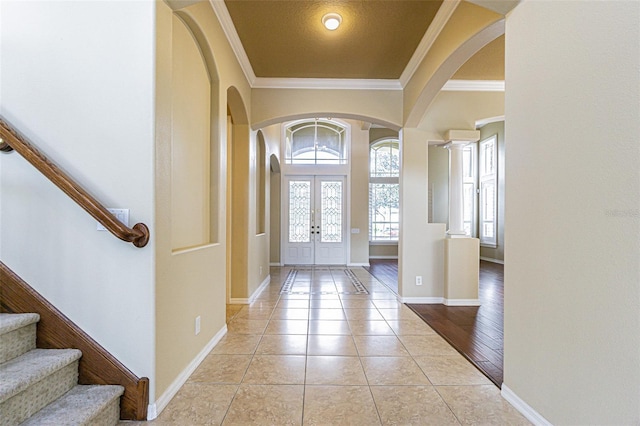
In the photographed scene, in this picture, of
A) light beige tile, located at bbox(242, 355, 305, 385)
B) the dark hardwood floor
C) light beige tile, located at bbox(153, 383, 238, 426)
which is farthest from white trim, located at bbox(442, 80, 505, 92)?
light beige tile, located at bbox(153, 383, 238, 426)

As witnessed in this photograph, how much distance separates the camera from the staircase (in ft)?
4.55

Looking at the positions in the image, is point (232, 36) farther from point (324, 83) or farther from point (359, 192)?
point (359, 192)

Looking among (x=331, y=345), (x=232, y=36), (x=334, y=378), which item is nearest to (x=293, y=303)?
(x=331, y=345)

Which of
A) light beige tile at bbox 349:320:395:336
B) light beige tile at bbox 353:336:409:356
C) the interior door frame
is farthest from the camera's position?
the interior door frame

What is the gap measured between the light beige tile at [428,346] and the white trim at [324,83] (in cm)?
328

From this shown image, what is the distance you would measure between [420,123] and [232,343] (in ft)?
12.0

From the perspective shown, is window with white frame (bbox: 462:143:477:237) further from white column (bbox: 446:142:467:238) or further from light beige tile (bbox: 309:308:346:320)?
light beige tile (bbox: 309:308:346:320)

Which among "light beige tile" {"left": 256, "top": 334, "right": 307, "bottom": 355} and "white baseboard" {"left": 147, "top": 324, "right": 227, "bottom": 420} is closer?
"white baseboard" {"left": 147, "top": 324, "right": 227, "bottom": 420}

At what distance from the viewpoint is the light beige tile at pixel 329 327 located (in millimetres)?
3180

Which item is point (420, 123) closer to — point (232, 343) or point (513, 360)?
point (513, 360)

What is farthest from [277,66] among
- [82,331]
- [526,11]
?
[82,331]

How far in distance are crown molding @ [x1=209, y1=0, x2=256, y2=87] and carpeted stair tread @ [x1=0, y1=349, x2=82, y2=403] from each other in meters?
2.79

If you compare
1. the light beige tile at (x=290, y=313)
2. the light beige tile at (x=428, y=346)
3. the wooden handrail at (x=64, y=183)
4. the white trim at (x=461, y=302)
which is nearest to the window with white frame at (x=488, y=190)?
the white trim at (x=461, y=302)

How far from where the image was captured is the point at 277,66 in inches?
156
